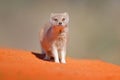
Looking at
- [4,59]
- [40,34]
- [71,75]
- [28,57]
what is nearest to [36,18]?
[40,34]

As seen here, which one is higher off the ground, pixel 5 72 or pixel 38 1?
pixel 38 1

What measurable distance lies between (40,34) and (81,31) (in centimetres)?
43

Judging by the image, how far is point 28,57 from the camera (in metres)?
3.72

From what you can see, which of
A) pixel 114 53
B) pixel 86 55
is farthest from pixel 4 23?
pixel 114 53

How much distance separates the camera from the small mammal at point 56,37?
3.58 m

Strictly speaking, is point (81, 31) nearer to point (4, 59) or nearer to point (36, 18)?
point (36, 18)

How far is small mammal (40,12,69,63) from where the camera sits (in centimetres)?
358

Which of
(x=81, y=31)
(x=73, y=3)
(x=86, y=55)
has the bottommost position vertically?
(x=86, y=55)

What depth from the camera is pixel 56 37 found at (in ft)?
12.1

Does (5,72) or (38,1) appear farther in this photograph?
(38,1)

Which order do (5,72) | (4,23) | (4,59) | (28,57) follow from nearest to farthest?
(5,72), (4,59), (28,57), (4,23)

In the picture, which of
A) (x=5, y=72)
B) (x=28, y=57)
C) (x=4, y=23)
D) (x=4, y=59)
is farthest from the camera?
(x=4, y=23)

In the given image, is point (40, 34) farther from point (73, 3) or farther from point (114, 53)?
point (114, 53)

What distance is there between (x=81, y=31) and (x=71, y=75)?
1.32 metres
